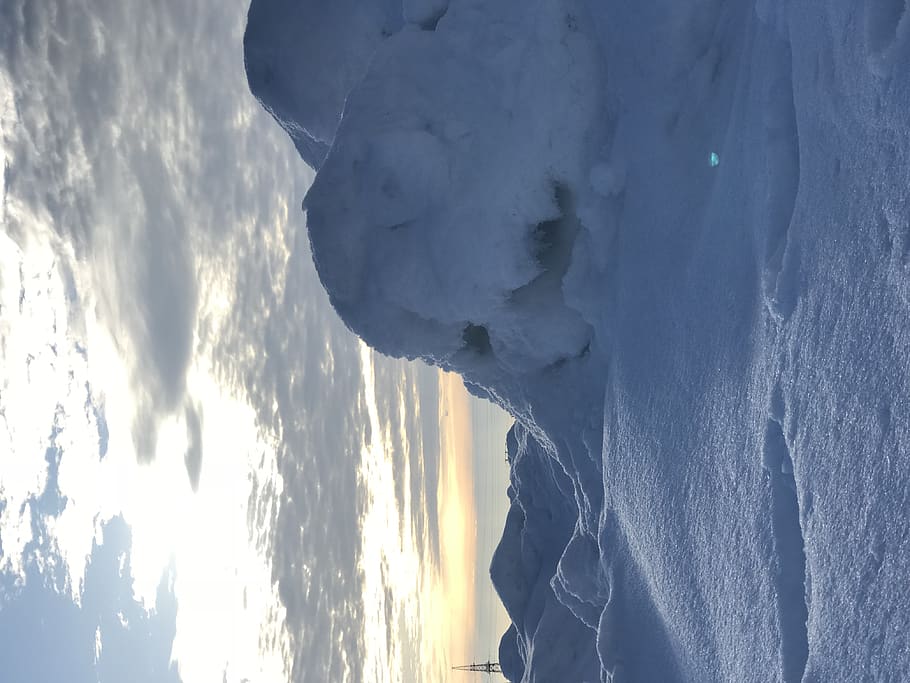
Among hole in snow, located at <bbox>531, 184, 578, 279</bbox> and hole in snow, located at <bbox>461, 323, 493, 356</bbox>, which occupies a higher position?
hole in snow, located at <bbox>531, 184, 578, 279</bbox>

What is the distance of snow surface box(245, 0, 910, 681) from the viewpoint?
2.95 metres

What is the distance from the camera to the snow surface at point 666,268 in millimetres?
2953

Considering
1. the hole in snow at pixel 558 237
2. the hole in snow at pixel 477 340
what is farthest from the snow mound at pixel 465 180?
the hole in snow at pixel 477 340

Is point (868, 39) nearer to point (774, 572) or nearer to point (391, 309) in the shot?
point (774, 572)

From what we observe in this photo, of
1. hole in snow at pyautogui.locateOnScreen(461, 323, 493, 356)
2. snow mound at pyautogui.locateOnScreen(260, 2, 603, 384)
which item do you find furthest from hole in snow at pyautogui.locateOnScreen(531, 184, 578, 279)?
hole in snow at pyautogui.locateOnScreen(461, 323, 493, 356)

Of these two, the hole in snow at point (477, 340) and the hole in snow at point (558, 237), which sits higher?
the hole in snow at point (558, 237)

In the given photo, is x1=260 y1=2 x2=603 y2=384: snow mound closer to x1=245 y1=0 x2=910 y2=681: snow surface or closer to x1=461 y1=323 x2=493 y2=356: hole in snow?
x1=245 y1=0 x2=910 y2=681: snow surface

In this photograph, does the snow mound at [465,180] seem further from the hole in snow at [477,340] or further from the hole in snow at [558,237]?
the hole in snow at [477,340]

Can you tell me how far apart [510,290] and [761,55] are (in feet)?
7.84

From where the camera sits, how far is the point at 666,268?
4.84 meters

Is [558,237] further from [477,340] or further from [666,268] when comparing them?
[477,340]

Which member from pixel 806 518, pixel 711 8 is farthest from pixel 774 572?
pixel 711 8

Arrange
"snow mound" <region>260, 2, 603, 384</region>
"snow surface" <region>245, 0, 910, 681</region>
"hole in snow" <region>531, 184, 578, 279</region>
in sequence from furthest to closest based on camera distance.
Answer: "hole in snow" <region>531, 184, 578, 279</region> → "snow mound" <region>260, 2, 603, 384</region> → "snow surface" <region>245, 0, 910, 681</region>

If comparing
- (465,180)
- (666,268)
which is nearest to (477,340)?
(465,180)
